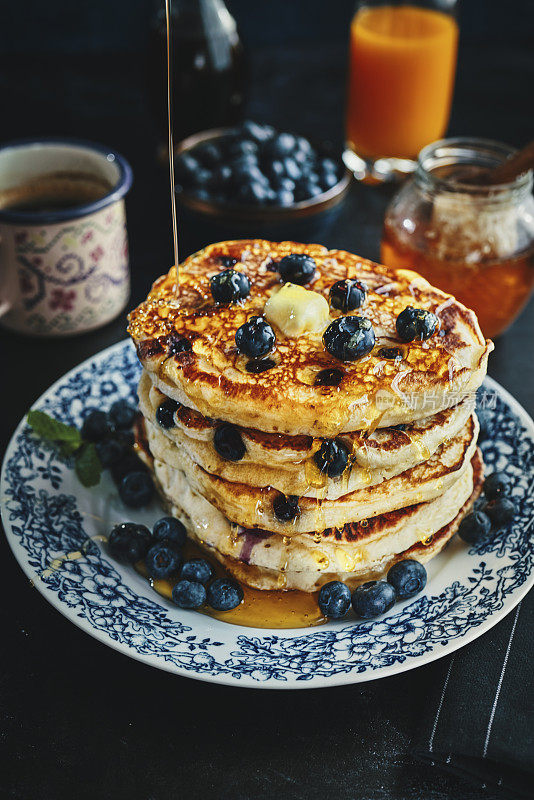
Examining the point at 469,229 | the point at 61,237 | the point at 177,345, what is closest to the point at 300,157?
the point at 469,229

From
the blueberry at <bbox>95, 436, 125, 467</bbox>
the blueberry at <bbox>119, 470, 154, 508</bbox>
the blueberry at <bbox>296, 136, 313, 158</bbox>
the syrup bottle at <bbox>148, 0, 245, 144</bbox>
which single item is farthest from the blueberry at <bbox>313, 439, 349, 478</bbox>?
the syrup bottle at <bbox>148, 0, 245, 144</bbox>

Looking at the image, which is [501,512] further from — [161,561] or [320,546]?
[161,561]

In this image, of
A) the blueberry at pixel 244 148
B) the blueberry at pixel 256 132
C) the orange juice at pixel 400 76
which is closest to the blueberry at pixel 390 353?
the blueberry at pixel 244 148

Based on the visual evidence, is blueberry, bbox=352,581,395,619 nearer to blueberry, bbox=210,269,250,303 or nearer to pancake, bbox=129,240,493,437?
pancake, bbox=129,240,493,437

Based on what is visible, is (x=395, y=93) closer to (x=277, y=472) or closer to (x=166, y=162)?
(x=166, y=162)

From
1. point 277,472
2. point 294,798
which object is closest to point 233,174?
point 277,472

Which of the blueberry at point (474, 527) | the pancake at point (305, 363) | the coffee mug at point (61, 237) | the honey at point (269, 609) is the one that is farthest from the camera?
the coffee mug at point (61, 237)

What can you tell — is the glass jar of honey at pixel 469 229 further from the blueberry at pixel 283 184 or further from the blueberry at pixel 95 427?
the blueberry at pixel 95 427

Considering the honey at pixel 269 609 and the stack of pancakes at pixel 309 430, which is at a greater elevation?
the stack of pancakes at pixel 309 430
